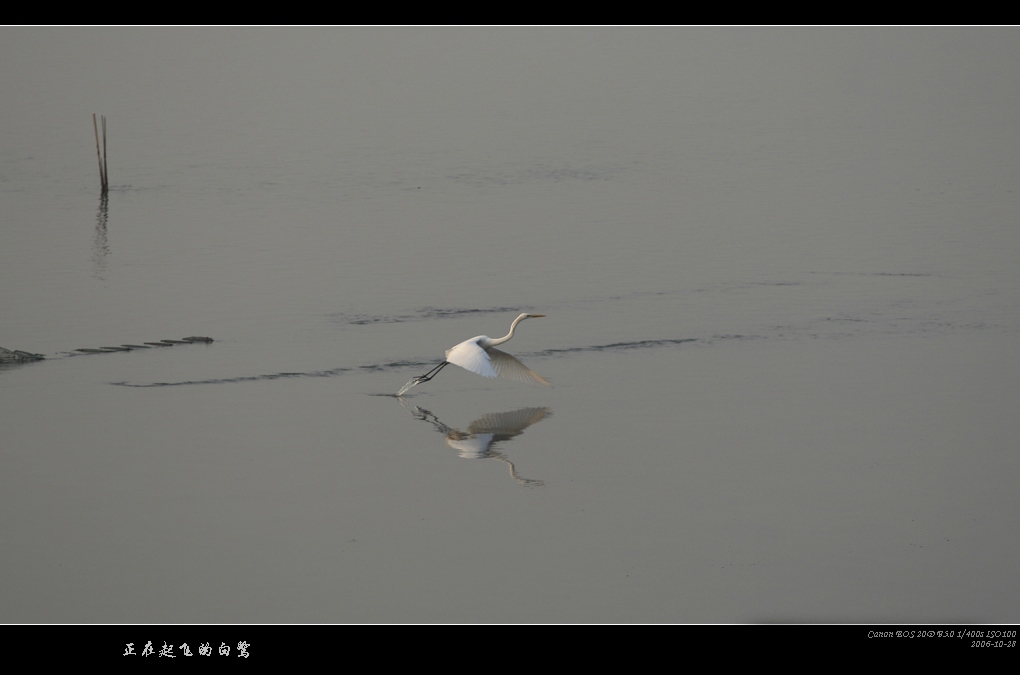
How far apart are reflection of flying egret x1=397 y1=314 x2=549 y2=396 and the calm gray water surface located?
0.29 m

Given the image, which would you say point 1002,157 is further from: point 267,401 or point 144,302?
point 267,401

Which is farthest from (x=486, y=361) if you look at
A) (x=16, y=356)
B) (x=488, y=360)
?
(x=16, y=356)

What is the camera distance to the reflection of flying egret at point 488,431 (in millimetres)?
13203

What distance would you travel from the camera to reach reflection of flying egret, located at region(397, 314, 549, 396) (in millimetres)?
14500

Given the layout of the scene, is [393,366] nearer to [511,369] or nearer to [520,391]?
[520,391]

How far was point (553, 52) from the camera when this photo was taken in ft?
274

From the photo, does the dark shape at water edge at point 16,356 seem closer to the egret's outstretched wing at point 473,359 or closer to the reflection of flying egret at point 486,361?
the reflection of flying egret at point 486,361

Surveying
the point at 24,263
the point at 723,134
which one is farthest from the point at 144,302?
the point at 723,134

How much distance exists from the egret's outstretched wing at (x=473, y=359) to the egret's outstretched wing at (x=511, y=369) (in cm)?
26

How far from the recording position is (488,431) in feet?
45.9

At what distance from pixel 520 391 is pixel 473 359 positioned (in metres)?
1.24

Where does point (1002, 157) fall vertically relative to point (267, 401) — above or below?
above

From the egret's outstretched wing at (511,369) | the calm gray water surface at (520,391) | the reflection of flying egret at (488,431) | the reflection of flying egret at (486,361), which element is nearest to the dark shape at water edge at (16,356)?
the calm gray water surface at (520,391)

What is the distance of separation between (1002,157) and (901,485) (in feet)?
102
